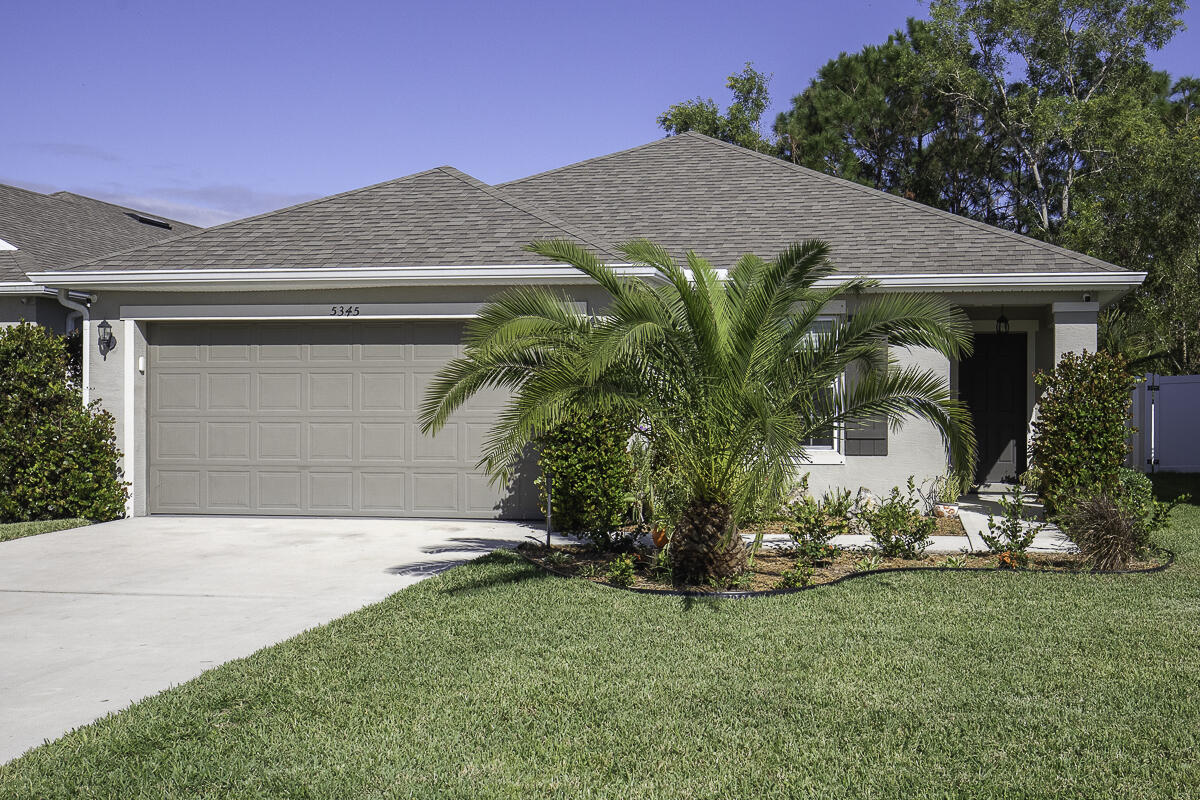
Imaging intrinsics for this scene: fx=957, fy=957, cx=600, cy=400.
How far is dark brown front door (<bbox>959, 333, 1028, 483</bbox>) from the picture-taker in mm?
13938

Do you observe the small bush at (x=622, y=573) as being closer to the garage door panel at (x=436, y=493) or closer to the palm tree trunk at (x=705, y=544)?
the palm tree trunk at (x=705, y=544)

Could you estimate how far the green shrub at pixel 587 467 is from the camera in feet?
32.4

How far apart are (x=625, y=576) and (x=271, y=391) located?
6.09 m

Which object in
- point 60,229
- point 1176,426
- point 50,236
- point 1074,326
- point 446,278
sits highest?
point 60,229

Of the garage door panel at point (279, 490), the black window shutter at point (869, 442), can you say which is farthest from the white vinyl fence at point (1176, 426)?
the garage door panel at point (279, 490)

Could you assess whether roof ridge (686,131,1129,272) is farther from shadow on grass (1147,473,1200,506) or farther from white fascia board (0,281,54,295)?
white fascia board (0,281,54,295)

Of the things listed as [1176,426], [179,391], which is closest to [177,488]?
[179,391]

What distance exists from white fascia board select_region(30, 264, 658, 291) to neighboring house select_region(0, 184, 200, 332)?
673mm

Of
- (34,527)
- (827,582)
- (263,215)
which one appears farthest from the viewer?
(263,215)

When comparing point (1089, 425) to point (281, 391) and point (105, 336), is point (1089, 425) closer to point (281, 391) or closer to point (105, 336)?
point (281, 391)

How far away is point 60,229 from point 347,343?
8815 millimetres

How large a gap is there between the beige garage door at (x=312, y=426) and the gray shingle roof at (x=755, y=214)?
3452mm

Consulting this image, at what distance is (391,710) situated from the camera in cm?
480

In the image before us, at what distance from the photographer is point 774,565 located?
28.2 feet
